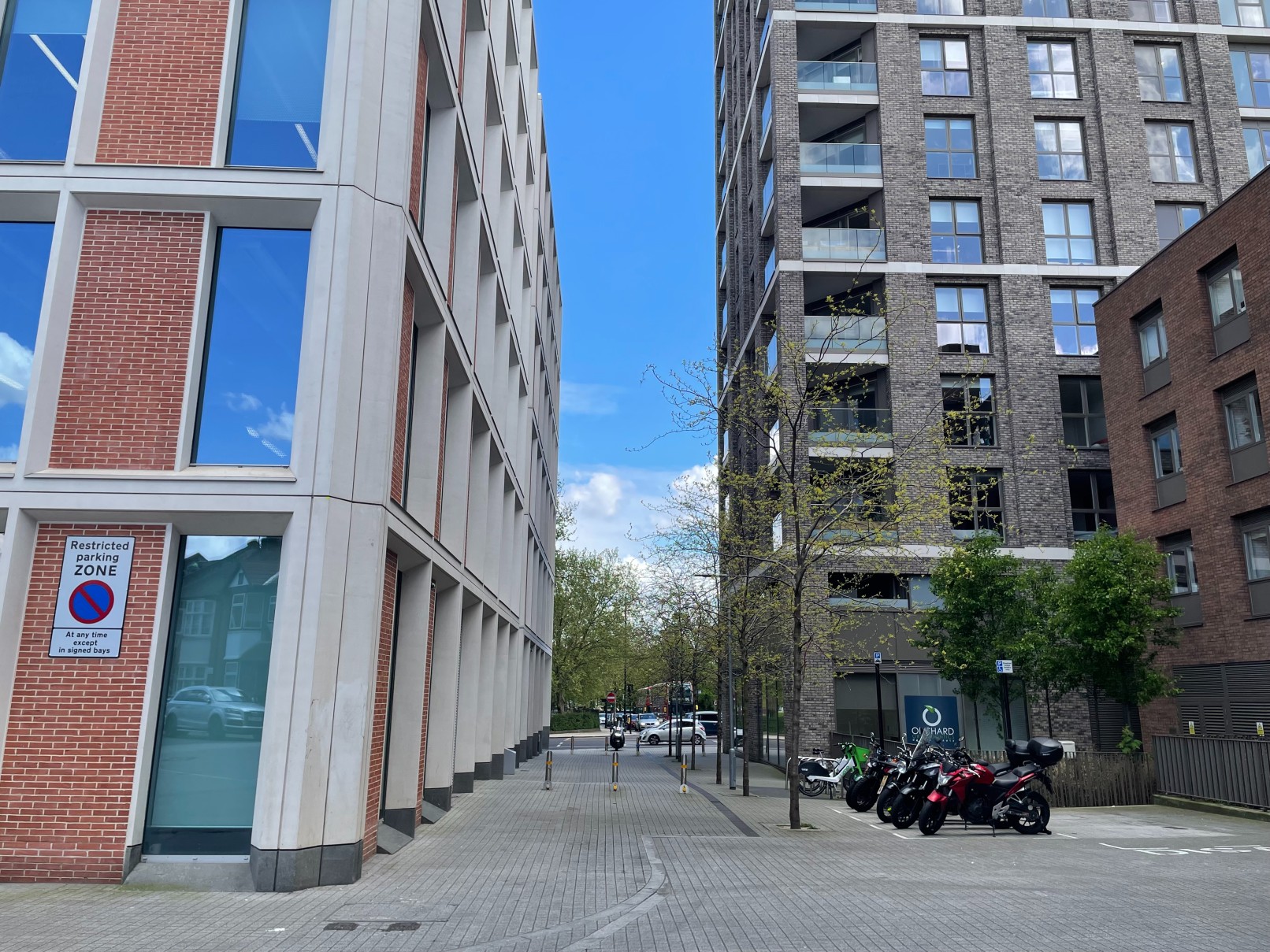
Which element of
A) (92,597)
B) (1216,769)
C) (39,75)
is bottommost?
(1216,769)

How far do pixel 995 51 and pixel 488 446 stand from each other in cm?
2471

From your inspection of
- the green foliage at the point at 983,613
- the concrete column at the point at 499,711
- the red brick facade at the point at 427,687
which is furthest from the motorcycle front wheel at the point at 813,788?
the red brick facade at the point at 427,687

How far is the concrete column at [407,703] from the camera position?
1252 centimetres

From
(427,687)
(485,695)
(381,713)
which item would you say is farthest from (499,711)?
(381,713)

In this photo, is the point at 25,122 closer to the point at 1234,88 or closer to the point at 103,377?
the point at 103,377

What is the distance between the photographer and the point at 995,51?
1300 inches

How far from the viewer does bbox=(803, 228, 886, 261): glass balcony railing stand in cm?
3162

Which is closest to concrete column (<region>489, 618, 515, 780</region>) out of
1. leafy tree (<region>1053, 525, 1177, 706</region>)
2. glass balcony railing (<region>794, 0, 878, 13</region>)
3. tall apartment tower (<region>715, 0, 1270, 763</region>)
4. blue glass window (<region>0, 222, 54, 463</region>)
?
tall apartment tower (<region>715, 0, 1270, 763</region>)

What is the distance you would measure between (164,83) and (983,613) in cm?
2059

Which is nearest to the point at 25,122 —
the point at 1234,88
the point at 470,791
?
the point at 470,791

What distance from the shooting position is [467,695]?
62.1 feet

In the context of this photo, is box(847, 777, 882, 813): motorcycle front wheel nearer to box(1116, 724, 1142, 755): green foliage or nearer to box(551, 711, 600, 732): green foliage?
box(1116, 724, 1142, 755): green foliage

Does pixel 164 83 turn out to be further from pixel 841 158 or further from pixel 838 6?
pixel 838 6

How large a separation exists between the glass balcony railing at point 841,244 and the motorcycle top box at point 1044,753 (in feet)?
66.9
